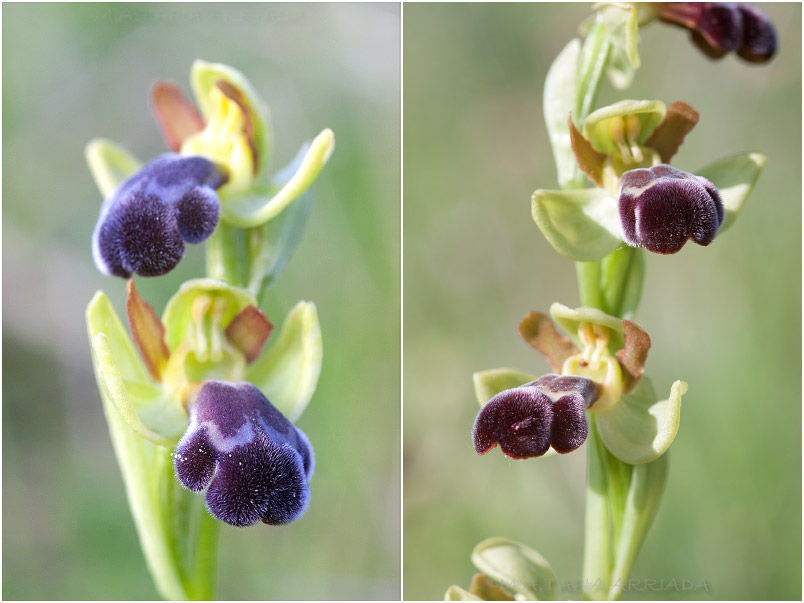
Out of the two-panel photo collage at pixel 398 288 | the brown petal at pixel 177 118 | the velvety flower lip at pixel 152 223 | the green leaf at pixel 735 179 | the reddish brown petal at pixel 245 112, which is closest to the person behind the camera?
the velvety flower lip at pixel 152 223

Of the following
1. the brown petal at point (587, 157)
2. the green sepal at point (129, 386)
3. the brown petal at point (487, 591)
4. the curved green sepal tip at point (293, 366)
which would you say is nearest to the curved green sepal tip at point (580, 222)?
the brown petal at point (587, 157)

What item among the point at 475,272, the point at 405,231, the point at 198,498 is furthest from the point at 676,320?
the point at 198,498

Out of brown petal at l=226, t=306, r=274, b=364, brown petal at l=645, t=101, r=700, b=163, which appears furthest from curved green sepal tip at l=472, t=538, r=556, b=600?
brown petal at l=645, t=101, r=700, b=163

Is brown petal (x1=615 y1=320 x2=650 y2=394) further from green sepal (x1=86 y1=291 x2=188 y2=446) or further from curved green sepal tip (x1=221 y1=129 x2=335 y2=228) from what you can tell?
green sepal (x1=86 y1=291 x2=188 y2=446)

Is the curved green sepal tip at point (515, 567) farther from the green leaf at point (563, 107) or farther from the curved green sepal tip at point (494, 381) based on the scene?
the green leaf at point (563, 107)

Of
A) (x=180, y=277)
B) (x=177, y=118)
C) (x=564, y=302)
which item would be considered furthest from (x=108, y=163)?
(x=564, y=302)

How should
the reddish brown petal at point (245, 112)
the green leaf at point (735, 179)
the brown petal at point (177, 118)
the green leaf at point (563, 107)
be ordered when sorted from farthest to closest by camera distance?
the brown petal at point (177, 118)
the reddish brown petal at point (245, 112)
the green leaf at point (563, 107)
the green leaf at point (735, 179)
